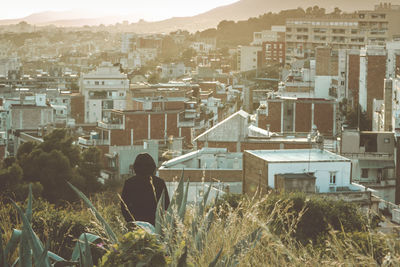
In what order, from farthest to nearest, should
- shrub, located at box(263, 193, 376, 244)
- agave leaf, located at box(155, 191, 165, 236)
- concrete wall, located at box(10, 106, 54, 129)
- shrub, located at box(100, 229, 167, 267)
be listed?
1. concrete wall, located at box(10, 106, 54, 129)
2. shrub, located at box(263, 193, 376, 244)
3. agave leaf, located at box(155, 191, 165, 236)
4. shrub, located at box(100, 229, 167, 267)

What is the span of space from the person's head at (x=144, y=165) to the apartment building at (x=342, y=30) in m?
43.4

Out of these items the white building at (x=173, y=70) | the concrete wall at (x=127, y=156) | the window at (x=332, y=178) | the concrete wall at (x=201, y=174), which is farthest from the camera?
the white building at (x=173, y=70)

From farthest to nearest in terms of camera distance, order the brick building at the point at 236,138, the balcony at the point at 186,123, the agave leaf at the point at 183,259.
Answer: the balcony at the point at 186,123 → the brick building at the point at 236,138 → the agave leaf at the point at 183,259

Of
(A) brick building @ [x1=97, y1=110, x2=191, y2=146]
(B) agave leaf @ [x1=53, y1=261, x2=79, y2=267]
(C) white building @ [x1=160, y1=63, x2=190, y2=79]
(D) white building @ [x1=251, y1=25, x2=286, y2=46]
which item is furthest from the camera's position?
(D) white building @ [x1=251, y1=25, x2=286, y2=46]

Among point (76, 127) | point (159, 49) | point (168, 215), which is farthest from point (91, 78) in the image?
point (159, 49)

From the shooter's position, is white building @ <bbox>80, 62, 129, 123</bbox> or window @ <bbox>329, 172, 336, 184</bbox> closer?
window @ <bbox>329, 172, 336, 184</bbox>

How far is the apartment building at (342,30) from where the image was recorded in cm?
5053

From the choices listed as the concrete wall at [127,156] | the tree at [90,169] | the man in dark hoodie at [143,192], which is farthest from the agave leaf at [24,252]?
the concrete wall at [127,156]

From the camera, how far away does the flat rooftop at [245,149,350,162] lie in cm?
1382

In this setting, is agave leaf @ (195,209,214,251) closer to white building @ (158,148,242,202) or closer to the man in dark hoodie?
the man in dark hoodie

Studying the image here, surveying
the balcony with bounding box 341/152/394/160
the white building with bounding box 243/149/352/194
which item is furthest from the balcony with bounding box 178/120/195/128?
the white building with bounding box 243/149/352/194

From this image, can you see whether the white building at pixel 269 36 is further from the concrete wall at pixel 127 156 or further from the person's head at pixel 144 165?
the person's head at pixel 144 165

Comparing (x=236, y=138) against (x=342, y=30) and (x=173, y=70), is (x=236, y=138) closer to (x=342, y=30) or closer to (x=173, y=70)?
(x=342, y=30)

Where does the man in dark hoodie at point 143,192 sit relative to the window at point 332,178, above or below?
above
